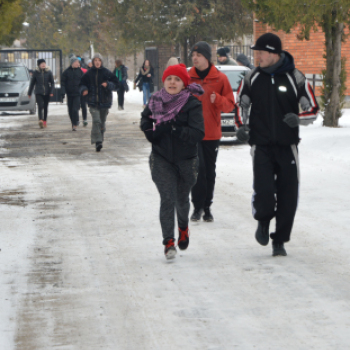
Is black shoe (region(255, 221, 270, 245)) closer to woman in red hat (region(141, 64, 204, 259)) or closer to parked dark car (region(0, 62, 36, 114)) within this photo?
woman in red hat (region(141, 64, 204, 259))

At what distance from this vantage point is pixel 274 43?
5957mm

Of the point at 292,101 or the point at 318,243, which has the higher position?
the point at 292,101

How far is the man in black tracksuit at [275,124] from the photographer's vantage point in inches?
235

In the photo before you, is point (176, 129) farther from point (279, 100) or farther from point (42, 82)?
point (42, 82)

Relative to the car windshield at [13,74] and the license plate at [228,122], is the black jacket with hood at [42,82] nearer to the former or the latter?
the license plate at [228,122]

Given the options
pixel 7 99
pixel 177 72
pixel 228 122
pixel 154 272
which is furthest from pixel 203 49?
pixel 7 99

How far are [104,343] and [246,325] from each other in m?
0.91

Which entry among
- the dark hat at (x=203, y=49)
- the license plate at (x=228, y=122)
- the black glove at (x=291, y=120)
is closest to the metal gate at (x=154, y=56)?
the license plate at (x=228, y=122)

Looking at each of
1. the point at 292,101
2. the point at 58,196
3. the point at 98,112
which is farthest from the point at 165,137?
the point at 98,112

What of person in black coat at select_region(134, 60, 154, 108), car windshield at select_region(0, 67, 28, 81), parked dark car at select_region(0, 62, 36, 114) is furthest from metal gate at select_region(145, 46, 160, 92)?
parked dark car at select_region(0, 62, 36, 114)

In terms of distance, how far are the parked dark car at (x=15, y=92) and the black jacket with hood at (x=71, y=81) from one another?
263 inches

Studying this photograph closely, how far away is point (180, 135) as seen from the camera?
5.94 m

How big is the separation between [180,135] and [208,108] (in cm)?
173

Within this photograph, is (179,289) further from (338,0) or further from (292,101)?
(338,0)
